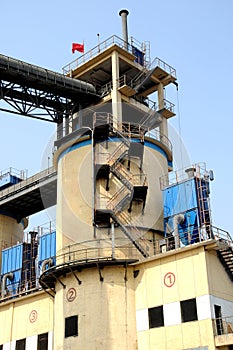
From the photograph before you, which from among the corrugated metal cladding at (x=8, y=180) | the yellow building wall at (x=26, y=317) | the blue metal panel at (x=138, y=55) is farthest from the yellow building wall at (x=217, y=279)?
the corrugated metal cladding at (x=8, y=180)

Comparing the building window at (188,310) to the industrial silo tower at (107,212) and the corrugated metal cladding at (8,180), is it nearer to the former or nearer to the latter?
the industrial silo tower at (107,212)

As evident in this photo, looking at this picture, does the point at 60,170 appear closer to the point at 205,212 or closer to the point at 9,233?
the point at 205,212

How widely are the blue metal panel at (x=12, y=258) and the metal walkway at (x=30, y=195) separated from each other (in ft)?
15.1

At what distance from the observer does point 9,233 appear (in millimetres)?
50000

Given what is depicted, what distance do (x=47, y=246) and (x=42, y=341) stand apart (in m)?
8.43

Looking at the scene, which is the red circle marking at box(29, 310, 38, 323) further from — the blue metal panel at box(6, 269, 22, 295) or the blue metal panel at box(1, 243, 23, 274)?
the blue metal panel at box(1, 243, 23, 274)

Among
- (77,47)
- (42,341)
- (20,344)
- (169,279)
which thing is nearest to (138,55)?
(77,47)

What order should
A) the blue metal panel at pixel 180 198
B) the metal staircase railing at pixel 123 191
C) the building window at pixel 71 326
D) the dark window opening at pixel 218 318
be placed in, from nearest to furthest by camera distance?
the dark window opening at pixel 218 318 < the building window at pixel 71 326 < the blue metal panel at pixel 180 198 < the metal staircase railing at pixel 123 191

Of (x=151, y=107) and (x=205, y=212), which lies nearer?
(x=205, y=212)

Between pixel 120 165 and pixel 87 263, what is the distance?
723cm

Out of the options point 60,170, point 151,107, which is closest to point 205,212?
point 60,170

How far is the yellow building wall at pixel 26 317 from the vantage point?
3456 centimetres

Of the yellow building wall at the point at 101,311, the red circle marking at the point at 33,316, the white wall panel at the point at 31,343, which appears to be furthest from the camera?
the red circle marking at the point at 33,316

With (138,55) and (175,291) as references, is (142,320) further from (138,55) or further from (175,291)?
(138,55)
